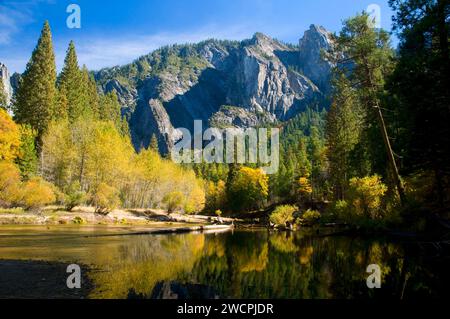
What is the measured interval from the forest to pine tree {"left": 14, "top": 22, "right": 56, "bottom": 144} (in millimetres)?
209

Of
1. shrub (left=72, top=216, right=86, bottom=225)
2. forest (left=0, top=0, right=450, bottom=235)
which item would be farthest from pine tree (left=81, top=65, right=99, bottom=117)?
shrub (left=72, top=216, right=86, bottom=225)

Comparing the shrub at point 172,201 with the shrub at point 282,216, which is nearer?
the shrub at point 282,216

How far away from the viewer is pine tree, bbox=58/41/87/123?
76.2 meters

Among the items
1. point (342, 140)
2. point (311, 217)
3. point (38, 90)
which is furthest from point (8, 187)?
point (342, 140)

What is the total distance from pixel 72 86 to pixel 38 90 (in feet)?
37.3

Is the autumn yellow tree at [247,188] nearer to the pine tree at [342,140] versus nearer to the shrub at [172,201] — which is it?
the shrub at [172,201]

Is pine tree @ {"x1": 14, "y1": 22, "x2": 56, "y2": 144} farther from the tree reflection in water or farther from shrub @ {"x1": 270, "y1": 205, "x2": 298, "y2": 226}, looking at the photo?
the tree reflection in water

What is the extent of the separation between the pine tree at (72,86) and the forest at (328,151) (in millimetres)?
238

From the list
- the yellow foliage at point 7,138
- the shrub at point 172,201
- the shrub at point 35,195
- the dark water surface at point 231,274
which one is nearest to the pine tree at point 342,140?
the shrub at point 172,201

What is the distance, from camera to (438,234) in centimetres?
1773

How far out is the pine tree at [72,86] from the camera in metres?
76.2

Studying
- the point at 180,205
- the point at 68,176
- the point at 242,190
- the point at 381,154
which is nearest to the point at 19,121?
the point at 68,176
